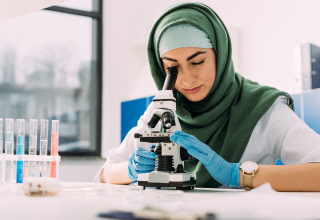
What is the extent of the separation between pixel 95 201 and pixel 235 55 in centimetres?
253

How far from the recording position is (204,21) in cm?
139

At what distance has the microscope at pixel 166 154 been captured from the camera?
95 cm

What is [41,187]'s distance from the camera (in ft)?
2.66

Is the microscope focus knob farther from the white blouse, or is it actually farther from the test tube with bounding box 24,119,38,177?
the test tube with bounding box 24,119,38,177

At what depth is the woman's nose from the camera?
1.36 meters

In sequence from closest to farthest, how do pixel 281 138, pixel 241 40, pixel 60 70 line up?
pixel 281 138
pixel 241 40
pixel 60 70

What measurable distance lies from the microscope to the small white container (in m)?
0.28

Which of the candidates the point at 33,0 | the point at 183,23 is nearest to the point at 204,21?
the point at 183,23

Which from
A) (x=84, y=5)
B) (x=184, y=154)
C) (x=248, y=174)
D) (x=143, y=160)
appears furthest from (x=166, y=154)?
(x=84, y=5)

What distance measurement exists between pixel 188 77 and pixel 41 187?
0.77 m

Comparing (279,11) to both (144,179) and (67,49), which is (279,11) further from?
(67,49)

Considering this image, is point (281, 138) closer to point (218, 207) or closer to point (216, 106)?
point (216, 106)

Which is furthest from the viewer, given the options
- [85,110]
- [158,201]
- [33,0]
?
[85,110]

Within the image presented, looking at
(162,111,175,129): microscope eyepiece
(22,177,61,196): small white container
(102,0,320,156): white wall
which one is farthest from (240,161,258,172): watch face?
(102,0,320,156): white wall
